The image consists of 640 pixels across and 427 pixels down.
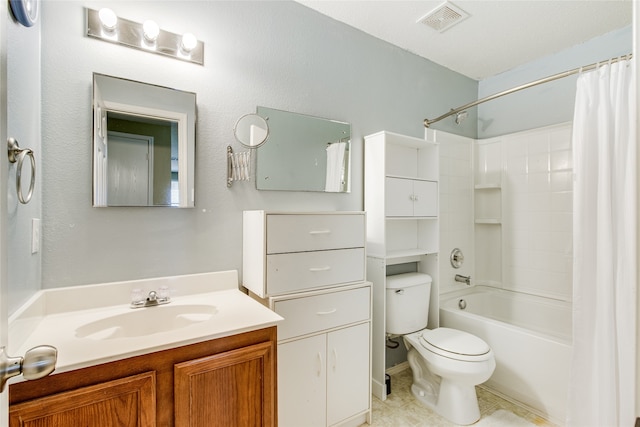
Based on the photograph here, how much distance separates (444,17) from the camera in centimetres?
203

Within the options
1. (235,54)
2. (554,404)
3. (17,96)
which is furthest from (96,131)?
(554,404)

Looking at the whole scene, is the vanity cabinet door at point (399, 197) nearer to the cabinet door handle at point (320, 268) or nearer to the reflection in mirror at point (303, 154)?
the reflection in mirror at point (303, 154)

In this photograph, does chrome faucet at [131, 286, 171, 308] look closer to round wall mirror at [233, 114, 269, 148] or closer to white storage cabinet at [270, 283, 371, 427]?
white storage cabinet at [270, 283, 371, 427]

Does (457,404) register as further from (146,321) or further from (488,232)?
(146,321)

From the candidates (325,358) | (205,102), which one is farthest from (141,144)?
(325,358)

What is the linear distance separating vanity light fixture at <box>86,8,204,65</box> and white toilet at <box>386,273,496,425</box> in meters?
1.77

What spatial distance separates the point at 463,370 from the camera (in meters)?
1.74

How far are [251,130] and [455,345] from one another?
1711 millimetres

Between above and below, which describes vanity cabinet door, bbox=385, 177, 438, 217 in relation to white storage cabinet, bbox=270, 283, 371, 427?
above

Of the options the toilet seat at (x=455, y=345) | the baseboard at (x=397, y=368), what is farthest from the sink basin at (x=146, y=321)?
the baseboard at (x=397, y=368)

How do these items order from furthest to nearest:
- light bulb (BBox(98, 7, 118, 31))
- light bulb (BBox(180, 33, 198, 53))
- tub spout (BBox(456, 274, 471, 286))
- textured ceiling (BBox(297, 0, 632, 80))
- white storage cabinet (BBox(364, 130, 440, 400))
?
tub spout (BBox(456, 274, 471, 286))
white storage cabinet (BBox(364, 130, 440, 400))
textured ceiling (BBox(297, 0, 632, 80))
light bulb (BBox(180, 33, 198, 53))
light bulb (BBox(98, 7, 118, 31))

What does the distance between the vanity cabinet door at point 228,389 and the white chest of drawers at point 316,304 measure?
32cm

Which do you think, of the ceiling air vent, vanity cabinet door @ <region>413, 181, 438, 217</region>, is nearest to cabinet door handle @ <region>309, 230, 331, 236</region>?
vanity cabinet door @ <region>413, 181, 438, 217</region>

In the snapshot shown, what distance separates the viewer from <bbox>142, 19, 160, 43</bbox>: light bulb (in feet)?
4.65
